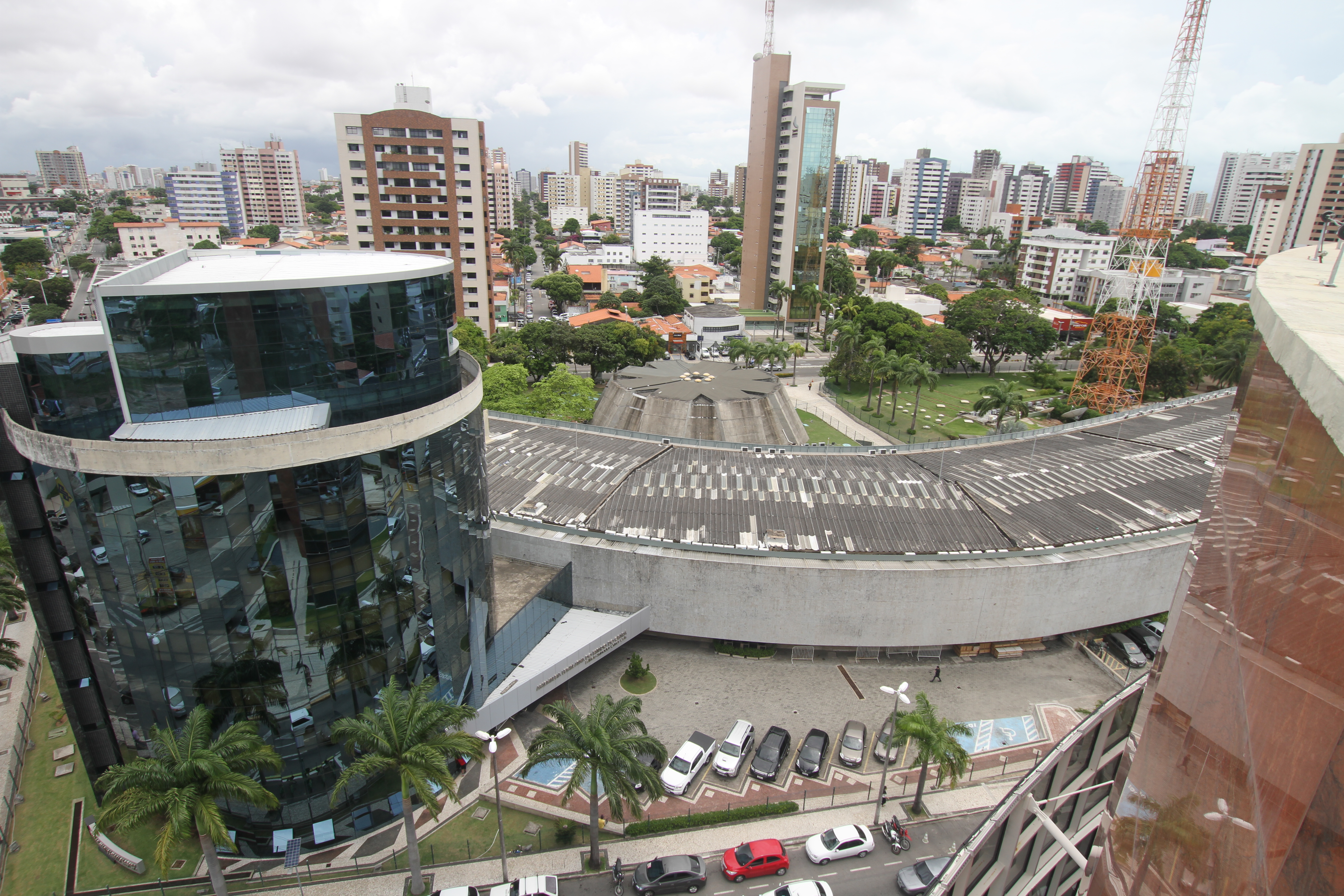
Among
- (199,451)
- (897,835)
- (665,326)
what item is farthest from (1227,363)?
(199,451)

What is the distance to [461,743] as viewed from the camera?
26750 mm

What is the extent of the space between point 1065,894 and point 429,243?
99.0 m

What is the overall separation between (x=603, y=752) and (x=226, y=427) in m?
18.5

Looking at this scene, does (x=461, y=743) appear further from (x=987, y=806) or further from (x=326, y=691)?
(x=987, y=806)

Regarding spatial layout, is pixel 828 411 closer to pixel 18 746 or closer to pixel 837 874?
pixel 837 874

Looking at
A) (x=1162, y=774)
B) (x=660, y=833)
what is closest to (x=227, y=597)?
(x=660, y=833)

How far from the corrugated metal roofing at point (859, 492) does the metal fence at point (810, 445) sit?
3.30ft

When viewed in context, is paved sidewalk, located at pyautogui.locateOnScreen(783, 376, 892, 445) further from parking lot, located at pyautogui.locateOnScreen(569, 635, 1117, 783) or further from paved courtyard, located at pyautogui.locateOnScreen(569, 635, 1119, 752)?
parking lot, located at pyautogui.locateOnScreen(569, 635, 1117, 783)

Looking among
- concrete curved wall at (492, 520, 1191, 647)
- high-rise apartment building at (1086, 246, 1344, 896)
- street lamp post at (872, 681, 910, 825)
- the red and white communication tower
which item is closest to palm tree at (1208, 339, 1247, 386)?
the red and white communication tower

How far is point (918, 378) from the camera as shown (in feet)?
267

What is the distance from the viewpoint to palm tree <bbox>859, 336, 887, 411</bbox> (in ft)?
298

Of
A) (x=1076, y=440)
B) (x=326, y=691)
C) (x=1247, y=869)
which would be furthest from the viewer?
(x=1076, y=440)

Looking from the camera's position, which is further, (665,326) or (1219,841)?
(665,326)

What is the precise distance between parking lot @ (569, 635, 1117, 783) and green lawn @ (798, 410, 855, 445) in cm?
3579
